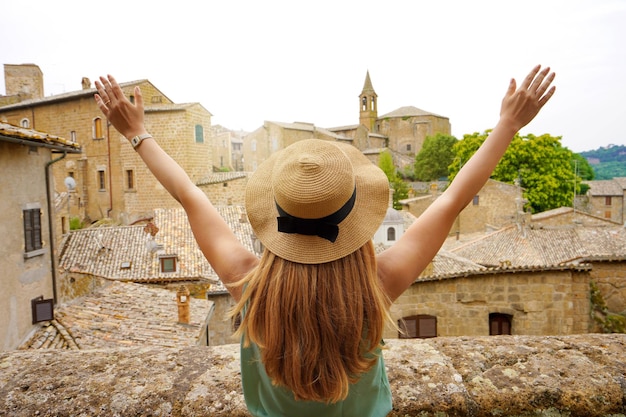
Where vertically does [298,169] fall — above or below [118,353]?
above

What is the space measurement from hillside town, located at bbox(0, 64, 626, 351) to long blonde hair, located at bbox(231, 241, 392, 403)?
0.32 meters

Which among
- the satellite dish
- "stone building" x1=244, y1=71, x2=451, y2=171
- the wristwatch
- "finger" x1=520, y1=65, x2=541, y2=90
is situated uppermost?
"stone building" x1=244, y1=71, x2=451, y2=171

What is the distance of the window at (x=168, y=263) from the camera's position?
15555mm

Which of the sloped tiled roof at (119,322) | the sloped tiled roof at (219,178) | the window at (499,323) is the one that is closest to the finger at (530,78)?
the sloped tiled roof at (119,322)

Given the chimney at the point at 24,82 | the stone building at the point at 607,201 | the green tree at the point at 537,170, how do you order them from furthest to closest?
the stone building at the point at 607,201, the chimney at the point at 24,82, the green tree at the point at 537,170

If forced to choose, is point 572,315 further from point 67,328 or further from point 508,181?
point 508,181

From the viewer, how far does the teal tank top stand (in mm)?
1420

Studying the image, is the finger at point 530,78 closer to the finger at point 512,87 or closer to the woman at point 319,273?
the finger at point 512,87

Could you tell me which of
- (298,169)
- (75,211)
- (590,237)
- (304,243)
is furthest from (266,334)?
(75,211)

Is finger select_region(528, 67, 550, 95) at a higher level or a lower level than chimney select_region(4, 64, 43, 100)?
lower

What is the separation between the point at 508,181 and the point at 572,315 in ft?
102

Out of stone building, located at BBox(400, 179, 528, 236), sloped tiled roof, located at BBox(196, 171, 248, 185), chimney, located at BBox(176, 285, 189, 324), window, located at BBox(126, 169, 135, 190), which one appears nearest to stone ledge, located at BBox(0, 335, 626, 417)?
chimney, located at BBox(176, 285, 189, 324)

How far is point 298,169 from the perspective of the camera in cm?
132

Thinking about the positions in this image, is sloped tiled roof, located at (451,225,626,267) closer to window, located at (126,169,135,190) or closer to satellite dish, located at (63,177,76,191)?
window, located at (126,169,135,190)
